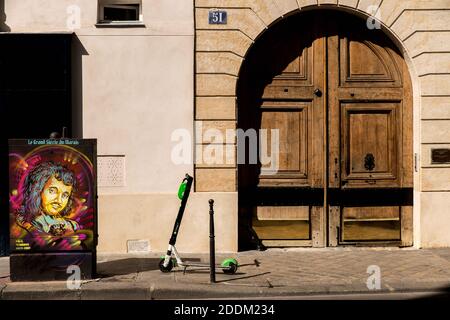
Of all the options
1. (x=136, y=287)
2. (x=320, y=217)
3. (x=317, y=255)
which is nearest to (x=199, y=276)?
(x=136, y=287)

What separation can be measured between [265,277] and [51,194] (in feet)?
9.63

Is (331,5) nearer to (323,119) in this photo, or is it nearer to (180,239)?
(323,119)

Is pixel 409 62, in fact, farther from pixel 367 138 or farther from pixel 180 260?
pixel 180 260

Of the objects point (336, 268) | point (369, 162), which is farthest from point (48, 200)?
point (369, 162)

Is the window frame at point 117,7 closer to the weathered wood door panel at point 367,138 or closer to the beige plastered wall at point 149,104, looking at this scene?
the beige plastered wall at point 149,104

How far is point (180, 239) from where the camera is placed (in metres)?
→ 9.79

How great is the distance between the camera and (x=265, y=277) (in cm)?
800

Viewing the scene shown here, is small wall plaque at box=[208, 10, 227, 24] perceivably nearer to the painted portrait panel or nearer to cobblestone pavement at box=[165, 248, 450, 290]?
the painted portrait panel

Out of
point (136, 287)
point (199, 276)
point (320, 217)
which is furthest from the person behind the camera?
point (320, 217)

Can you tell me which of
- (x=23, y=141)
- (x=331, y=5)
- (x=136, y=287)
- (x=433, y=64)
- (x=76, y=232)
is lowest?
(x=136, y=287)

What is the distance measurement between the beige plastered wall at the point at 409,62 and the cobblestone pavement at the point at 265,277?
1024 mm

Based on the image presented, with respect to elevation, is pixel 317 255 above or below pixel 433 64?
below

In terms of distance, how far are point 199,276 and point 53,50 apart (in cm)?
432

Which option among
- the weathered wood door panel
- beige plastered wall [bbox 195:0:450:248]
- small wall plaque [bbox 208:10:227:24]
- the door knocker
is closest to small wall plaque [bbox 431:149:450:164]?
beige plastered wall [bbox 195:0:450:248]
